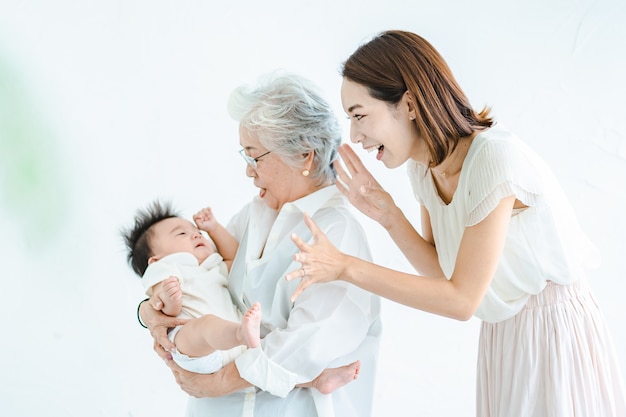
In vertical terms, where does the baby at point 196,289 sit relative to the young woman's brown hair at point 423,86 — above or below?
below

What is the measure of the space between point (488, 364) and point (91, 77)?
216cm

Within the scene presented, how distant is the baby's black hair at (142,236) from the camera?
2592 mm

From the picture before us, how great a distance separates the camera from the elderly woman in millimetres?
2193

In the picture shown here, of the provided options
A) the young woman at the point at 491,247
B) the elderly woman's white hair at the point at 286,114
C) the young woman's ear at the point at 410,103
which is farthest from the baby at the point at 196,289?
the young woman's ear at the point at 410,103

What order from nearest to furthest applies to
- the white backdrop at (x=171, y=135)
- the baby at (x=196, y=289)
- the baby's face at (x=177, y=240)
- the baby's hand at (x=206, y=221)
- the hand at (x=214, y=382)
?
the baby at (x=196, y=289), the hand at (x=214, y=382), the baby's face at (x=177, y=240), the baby's hand at (x=206, y=221), the white backdrop at (x=171, y=135)

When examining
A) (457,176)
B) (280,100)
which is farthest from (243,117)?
(457,176)

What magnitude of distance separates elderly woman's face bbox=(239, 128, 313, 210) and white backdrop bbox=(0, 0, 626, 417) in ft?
3.72

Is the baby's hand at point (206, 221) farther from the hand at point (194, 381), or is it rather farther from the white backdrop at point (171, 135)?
the white backdrop at point (171, 135)

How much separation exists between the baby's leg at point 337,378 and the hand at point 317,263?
0.30 metres

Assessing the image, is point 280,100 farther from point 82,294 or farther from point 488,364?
point 82,294

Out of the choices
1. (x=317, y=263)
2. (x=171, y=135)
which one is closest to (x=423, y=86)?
(x=317, y=263)

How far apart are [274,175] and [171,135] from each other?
1.26 meters

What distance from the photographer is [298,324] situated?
7.24 ft

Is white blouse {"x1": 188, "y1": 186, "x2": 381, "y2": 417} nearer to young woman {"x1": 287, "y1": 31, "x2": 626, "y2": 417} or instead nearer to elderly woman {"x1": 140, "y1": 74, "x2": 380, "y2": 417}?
elderly woman {"x1": 140, "y1": 74, "x2": 380, "y2": 417}
